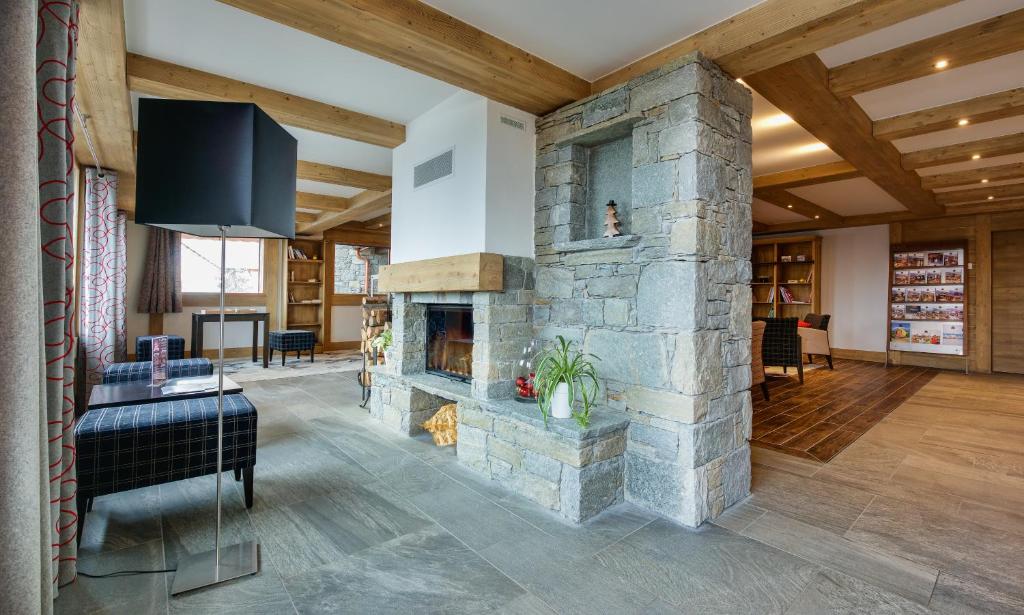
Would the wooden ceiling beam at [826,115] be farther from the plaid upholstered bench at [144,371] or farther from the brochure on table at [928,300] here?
the plaid upholstered bench at [144,371]

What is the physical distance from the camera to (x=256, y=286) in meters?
8.55

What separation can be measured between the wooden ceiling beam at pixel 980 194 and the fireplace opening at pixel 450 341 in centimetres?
690

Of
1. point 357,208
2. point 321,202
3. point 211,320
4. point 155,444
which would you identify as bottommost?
point 155,444

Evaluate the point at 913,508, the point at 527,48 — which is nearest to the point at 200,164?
the point at 527,48

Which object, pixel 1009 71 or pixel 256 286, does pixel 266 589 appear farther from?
pixel 256 286

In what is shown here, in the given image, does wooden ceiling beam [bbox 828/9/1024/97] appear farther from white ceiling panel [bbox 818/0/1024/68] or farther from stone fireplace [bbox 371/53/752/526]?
stone fireplace [bbox 371/53/752/526]

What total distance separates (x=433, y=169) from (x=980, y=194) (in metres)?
7.29

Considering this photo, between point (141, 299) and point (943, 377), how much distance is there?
1174cm

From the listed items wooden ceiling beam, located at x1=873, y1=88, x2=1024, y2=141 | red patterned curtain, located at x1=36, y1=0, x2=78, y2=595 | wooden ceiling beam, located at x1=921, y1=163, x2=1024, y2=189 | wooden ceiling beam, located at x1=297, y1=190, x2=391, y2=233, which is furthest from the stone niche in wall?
wooden ceiling beam, located at x1=921, y1=163, x2=1024, y2=189

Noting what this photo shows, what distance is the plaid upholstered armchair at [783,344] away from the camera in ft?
18.9

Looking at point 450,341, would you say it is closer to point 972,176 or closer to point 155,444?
point 155,444

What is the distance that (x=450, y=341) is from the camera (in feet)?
12.6

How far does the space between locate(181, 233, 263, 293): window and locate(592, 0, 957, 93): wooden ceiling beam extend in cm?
750

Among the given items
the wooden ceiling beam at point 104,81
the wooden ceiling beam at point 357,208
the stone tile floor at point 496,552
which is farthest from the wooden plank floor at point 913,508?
the wooden ceiling beam at point 357,208
